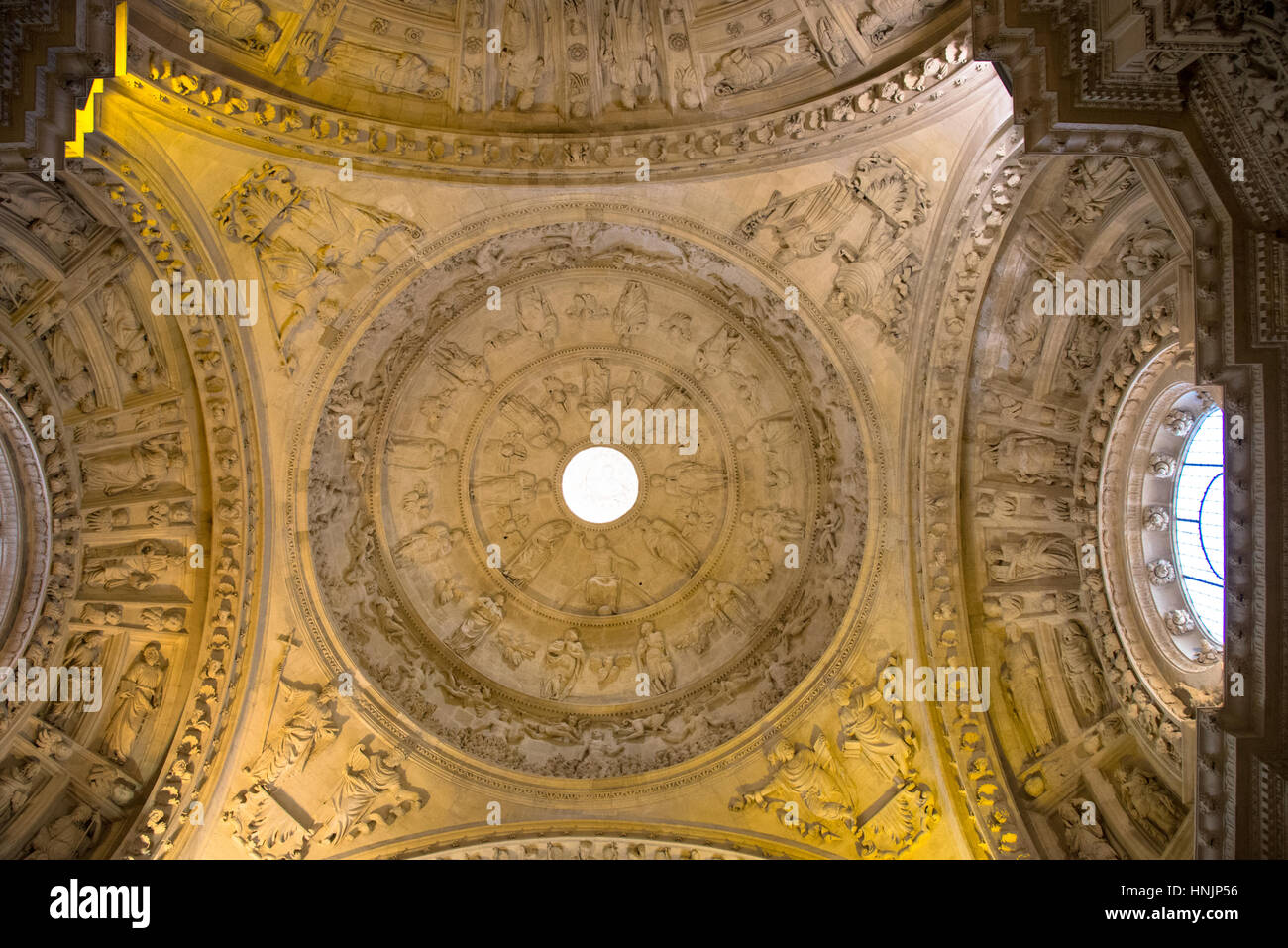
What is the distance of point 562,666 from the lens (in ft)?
57.9

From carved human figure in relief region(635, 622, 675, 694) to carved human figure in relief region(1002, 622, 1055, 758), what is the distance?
5865 millimetres

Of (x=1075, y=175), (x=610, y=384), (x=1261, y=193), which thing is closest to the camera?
(x=1261, y=193)

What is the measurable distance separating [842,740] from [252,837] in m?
9.62

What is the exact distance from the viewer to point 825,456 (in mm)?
16547

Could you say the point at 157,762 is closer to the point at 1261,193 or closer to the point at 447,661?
the point at 447,661

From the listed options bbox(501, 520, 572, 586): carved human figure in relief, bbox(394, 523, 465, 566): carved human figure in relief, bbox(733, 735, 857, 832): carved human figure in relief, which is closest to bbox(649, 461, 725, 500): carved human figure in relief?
bbox(501, 520, 572, 586): carved human figure in relief

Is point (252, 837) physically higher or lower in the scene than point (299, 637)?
lower

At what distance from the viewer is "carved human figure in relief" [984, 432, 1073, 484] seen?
14.4 meters

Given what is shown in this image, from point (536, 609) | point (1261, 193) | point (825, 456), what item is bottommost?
point (536, 609)

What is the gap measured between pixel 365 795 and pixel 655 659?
5.57 meters

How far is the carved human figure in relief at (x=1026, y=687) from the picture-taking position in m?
14.6

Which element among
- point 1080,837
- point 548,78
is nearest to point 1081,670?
point 1080,837

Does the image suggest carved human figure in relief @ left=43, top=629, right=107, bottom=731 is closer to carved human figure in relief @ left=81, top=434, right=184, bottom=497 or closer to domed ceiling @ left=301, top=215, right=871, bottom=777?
carved human figure in relief @ left=81, top=434, right=184, bottom=497
